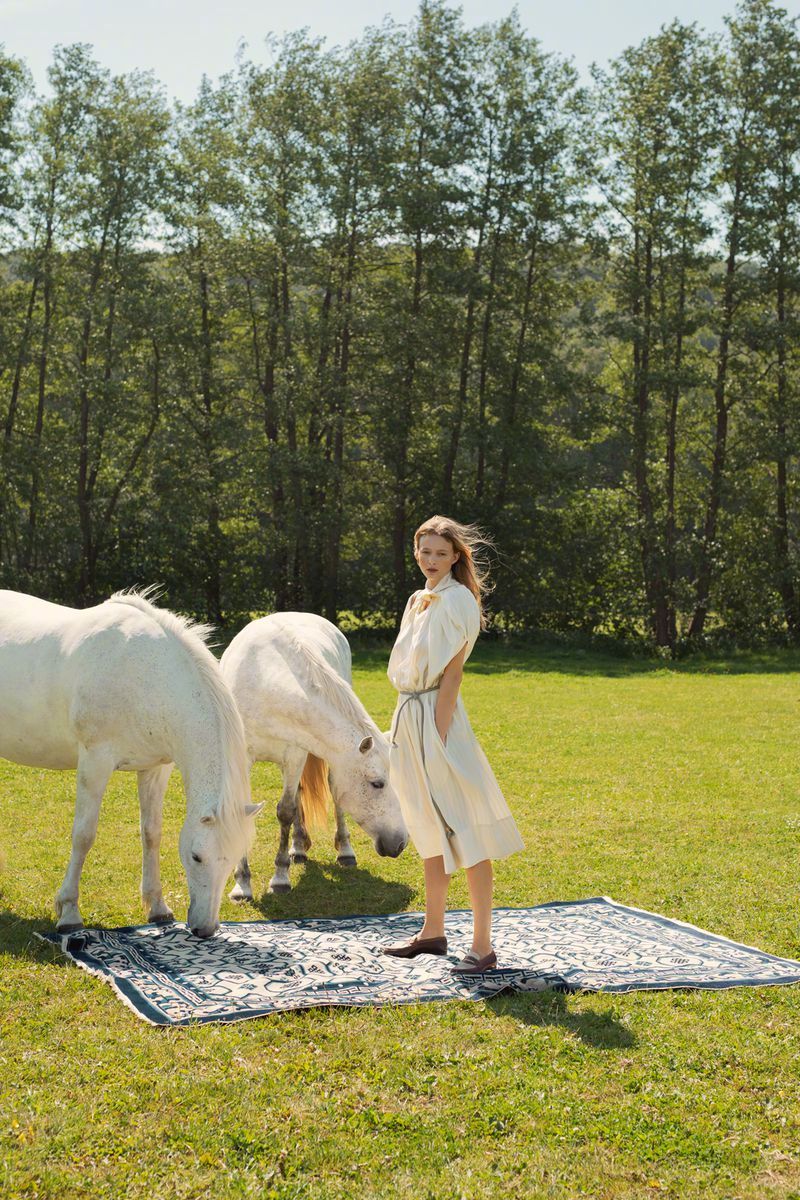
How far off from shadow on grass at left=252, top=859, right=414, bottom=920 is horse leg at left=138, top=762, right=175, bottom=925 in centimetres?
71

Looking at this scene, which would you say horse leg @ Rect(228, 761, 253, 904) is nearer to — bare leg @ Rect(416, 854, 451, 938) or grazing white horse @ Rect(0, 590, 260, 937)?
grazing white horse @ Rect(0, 590, 260, 937)

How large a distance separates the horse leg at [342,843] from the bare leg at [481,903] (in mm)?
2671

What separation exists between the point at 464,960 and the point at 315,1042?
110cm

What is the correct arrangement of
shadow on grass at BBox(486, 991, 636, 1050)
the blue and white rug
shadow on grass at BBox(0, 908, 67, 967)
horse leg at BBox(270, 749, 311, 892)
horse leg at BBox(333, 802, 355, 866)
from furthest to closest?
1. horse leg at BBox(333, 802, 355, 866)
2. horse leg at BBox(270, 749, 311, 892)
3. shadow on grass at BBox(0, 908, 67, 967)
4. the blue and white rug
5. shadow on grass at BBox(486, 991, 636, 1050)

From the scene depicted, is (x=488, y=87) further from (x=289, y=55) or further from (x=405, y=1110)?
(x=405, y=1110)

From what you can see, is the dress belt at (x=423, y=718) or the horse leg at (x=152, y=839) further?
the horse leg at (x=152, y=839)

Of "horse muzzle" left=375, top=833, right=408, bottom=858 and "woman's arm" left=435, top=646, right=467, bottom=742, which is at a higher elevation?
"woman's arm" left=435, top=646, right=467, bottom=742

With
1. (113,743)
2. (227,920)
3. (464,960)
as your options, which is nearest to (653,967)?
(464,960)

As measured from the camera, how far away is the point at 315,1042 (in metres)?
A: 4.48

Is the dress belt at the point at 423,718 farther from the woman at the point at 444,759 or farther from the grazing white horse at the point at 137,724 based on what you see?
the grazing white horse at the point at 137,724

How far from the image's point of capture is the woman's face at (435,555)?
5.58 meters

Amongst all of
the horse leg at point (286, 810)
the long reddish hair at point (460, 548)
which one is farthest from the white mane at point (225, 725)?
the long reddish hair at point (460, 548)

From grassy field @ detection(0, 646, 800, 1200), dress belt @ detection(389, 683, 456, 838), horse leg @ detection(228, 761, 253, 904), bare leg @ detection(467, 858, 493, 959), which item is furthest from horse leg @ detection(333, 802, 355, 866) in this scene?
bare leg @ detection(467, 858, 493, 959)

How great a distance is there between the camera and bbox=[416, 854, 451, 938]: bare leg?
219 inches
